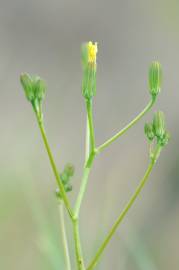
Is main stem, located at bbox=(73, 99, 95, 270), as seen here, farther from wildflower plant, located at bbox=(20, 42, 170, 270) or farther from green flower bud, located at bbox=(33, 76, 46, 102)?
green flower bud, located at bbox=(33, 76, 46, 102)

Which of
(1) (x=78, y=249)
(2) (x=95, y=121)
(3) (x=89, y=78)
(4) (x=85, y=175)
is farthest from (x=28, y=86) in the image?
(2) (x=95, y=121)

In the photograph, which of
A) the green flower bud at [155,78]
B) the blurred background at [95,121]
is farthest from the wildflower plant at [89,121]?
the blurred background at [95,121]

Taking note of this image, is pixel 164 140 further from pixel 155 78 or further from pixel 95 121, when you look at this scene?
pixel 95 121

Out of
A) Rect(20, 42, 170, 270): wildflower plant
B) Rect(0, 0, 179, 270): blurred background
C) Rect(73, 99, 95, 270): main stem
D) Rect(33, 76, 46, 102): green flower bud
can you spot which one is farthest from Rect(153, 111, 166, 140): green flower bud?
Rect(0, 0, 179, 270): blurred background

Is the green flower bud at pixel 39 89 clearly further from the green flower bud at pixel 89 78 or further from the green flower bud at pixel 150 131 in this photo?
the green flower bud at pixel 150 131

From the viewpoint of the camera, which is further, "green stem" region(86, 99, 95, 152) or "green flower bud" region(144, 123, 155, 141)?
"green flower bud" region(144, 123, 155, 141)

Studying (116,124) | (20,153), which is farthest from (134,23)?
(20,153)

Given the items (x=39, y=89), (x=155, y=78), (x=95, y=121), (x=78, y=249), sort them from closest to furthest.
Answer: (x=78, y=249), (x=39, y=89), (x=155, y=78), (x=95, y=121)

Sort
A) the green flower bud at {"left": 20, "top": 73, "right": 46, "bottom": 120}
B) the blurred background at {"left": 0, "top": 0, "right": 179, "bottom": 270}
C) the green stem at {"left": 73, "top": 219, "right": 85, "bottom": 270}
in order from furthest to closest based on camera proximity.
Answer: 1. the blurred background at {"left": 0, "top": 0, "right": 179, "bottom": 270}
2. the green flower bud at {"left": 20, "top": 73, "right": 46, "bottom": 120}
3. the green stem at {"left": 73, "top": 219, "right": 85, "bottom": 270}

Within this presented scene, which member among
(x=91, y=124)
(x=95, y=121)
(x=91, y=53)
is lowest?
(x=95, y=121)
